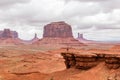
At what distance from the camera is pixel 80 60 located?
31.1 m

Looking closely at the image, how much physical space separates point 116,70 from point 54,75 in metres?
7.74

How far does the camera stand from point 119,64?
2731 centimetres

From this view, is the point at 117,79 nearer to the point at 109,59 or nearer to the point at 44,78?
the point at 109,59

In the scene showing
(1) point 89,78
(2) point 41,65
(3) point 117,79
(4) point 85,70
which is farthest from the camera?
(2) point 41,65

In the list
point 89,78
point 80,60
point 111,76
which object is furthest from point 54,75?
point 111,76

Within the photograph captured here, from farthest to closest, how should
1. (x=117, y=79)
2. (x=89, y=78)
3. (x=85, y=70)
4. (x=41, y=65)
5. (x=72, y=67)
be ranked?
(x=41, y=65) < (x=72, y=67) < (x=85, y=70) < (x=89, y=78) < (x=117, y=79)

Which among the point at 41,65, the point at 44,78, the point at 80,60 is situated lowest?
the point at 41,65

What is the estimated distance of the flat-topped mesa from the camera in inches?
1083

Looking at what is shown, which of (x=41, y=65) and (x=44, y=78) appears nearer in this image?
(x=44, y=78)

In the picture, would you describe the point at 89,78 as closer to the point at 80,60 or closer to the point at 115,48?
the point at 80,60

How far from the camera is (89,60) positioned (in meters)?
30.3

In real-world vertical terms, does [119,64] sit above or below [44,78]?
above

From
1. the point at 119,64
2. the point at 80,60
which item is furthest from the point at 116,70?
the point at 80,60

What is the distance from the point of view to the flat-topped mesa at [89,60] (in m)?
27.5
